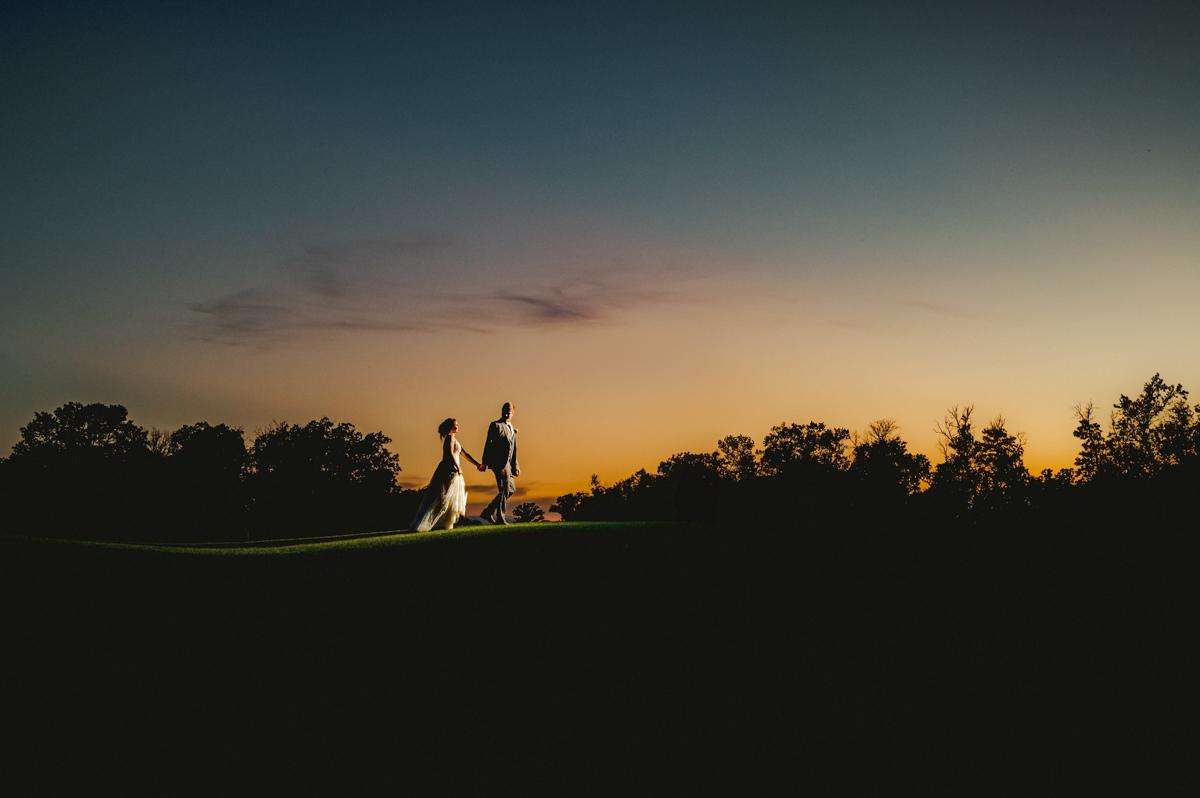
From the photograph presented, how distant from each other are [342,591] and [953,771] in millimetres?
9903

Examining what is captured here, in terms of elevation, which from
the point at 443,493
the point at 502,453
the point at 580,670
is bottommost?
the point at 580,670

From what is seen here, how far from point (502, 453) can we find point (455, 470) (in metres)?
1.39

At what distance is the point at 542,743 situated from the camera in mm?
7820

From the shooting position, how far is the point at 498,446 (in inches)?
687

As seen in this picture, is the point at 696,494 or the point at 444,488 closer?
the point at 444,488

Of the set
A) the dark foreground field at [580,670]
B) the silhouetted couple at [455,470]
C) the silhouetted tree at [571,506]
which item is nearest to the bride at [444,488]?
the silhouetted couple at [455,470]

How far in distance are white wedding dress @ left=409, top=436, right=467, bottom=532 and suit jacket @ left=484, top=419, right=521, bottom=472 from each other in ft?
2.83

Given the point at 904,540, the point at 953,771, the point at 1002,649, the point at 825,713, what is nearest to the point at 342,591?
the point at 825,713

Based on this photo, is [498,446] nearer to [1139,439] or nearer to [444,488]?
[444,488]

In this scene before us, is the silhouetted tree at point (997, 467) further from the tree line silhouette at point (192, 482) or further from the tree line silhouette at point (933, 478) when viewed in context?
the tree line silhouette at point (192, 482)

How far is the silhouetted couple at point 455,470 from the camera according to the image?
57.1 ft

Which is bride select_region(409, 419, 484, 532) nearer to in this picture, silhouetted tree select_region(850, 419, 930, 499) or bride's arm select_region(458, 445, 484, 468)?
bride's arm select_region(458, 445, 484, 468)

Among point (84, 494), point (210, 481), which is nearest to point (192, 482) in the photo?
point (210, 481)

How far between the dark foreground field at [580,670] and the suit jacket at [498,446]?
3.24 meters
